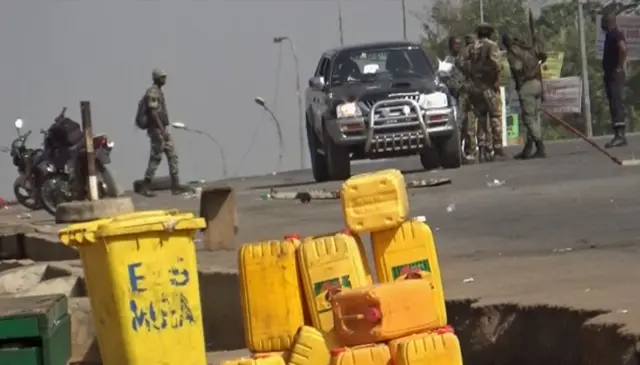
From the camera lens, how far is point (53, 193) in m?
19.7

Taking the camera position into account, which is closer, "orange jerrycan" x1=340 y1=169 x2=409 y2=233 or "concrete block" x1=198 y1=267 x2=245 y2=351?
"orange jerrycan" x1=340 y1=169 x2=409 y2=233

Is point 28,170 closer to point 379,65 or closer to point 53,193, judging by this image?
point 53,193

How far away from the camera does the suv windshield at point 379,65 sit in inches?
813

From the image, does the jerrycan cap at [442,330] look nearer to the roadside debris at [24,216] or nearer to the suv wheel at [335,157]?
the suv wheel at [335,157]

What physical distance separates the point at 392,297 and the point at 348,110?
1377 centimetres

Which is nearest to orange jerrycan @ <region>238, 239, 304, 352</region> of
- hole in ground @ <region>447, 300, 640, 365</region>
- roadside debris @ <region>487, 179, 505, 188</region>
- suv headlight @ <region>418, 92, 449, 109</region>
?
hole in ground @ <region>447, 300, 640, 365</region>

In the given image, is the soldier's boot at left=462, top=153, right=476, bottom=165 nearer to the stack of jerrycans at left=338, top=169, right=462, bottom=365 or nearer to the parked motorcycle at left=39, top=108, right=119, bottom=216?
the parked motorcycle at left=39, top=108, right=119, bottom=216

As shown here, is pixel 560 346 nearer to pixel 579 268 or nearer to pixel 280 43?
pixel 579 268

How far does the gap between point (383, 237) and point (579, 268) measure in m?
1.94

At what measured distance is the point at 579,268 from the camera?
850 centimetres

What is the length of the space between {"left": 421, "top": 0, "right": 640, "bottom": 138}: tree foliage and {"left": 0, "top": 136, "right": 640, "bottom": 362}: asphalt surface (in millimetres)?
33857

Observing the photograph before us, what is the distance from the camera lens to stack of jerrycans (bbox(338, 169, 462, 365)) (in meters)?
6.10

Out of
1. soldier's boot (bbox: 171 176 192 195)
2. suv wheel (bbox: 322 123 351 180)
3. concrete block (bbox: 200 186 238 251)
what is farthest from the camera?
soldier's boot (bbox: 171 176 192 195)

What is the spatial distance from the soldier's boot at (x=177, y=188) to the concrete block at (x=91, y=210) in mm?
5740
